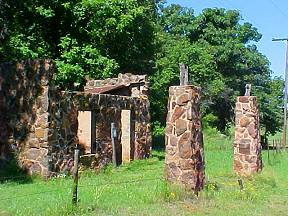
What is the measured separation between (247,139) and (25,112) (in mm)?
7215

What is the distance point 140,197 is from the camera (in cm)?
1017

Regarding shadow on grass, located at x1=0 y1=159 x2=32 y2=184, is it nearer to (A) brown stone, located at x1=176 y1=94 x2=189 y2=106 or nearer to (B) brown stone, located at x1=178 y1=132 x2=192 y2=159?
(B) brown stone, located at x1=178 y1=132 x2=192 y2=159

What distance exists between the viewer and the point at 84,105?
1596cm

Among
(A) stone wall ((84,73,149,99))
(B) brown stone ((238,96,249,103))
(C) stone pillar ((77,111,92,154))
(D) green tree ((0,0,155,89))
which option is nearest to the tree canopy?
(D) green tree ((0,0,155,89))

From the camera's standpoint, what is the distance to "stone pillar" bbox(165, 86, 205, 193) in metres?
11.4

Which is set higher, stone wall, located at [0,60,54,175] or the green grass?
stone wall, located at [0,60,54,175]

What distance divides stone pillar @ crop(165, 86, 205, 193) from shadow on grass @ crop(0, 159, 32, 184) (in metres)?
4.21

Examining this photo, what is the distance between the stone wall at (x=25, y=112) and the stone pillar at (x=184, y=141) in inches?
162

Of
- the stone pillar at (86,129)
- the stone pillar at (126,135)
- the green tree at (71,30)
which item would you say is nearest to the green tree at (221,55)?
the green tree at (71,30)

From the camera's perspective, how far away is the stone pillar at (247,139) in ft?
53.5

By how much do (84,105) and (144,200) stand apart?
6.61 metres

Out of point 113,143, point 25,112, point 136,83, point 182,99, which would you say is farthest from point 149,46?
point 182,99

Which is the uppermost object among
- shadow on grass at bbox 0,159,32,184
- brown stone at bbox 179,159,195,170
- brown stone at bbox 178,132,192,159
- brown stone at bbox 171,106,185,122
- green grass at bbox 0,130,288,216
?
brown stone at bbox 171,106,185,122

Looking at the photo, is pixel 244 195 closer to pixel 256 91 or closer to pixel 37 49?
pixel 37 49
